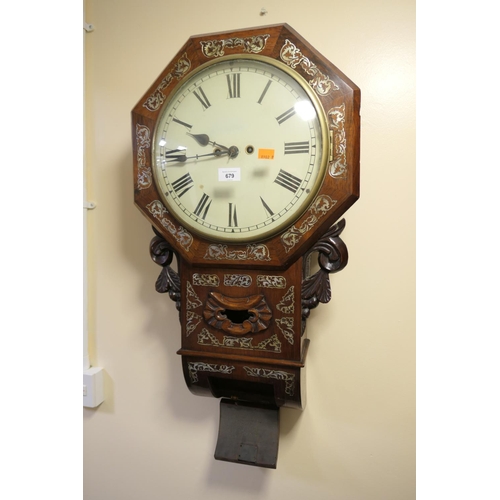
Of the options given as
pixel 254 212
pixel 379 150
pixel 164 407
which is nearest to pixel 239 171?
pixel 254 212

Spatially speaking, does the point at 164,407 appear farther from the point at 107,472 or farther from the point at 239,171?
A: the point at 239,171

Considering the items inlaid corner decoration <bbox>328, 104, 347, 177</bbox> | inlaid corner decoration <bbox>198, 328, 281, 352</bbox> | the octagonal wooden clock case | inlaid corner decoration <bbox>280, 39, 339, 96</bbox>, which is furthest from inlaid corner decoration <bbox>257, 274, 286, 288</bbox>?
inlaid corner decoration <bbox>280, 39, 339, 96</bbox>

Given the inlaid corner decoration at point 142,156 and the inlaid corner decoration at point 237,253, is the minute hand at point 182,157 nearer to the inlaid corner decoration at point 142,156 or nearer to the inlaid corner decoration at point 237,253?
the inlaid corner decoration at point 142,156

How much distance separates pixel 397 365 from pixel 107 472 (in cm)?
94

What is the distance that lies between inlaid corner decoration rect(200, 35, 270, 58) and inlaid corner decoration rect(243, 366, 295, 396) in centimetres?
66

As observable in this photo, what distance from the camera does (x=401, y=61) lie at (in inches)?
34.5

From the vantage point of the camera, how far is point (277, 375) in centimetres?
77

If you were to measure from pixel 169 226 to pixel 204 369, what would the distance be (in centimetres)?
33

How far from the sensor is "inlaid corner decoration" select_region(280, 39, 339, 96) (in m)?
0.71

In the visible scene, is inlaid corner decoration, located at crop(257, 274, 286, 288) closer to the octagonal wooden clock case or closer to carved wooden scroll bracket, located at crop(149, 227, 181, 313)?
the octagonal wooden clock case

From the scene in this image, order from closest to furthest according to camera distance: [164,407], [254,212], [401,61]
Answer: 1. [254,212]
2. [401,61]
3. [164,407]

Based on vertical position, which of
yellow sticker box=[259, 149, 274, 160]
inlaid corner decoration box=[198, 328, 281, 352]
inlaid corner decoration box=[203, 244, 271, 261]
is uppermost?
yellow sticker box=[259, 149, 274, 160]

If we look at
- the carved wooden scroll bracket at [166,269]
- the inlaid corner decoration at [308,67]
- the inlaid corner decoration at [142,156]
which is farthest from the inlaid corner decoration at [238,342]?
the inlaid corner decoration at [308,67]

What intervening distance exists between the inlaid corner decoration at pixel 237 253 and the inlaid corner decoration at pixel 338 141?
205 mm
